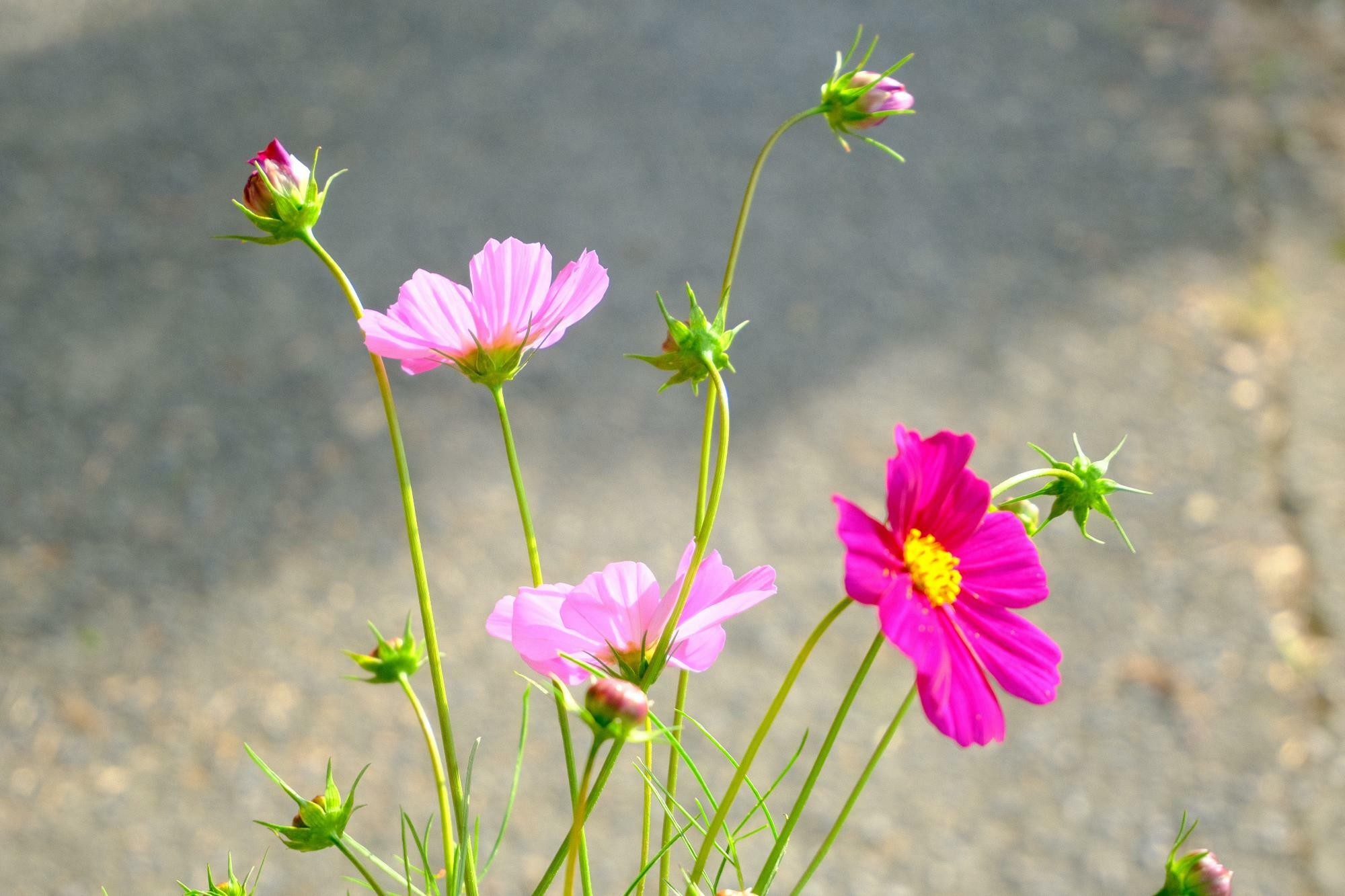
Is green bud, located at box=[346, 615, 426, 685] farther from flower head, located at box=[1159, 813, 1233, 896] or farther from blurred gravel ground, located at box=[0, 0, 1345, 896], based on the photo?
blurred gravel ground, located at box=[0, 0, 1345, 896]

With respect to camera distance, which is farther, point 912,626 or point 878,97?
point 878,97

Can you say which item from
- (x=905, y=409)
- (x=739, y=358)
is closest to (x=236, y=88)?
(x=739, y=358)

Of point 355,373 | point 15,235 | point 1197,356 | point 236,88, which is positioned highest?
point 236,88

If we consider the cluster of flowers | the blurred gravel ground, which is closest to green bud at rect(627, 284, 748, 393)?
the cluster of flowers

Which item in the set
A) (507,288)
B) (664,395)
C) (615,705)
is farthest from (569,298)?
(664,395)

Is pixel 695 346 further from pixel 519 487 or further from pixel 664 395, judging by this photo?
pixel 664 395

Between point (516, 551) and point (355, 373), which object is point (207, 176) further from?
point (516, 551)
